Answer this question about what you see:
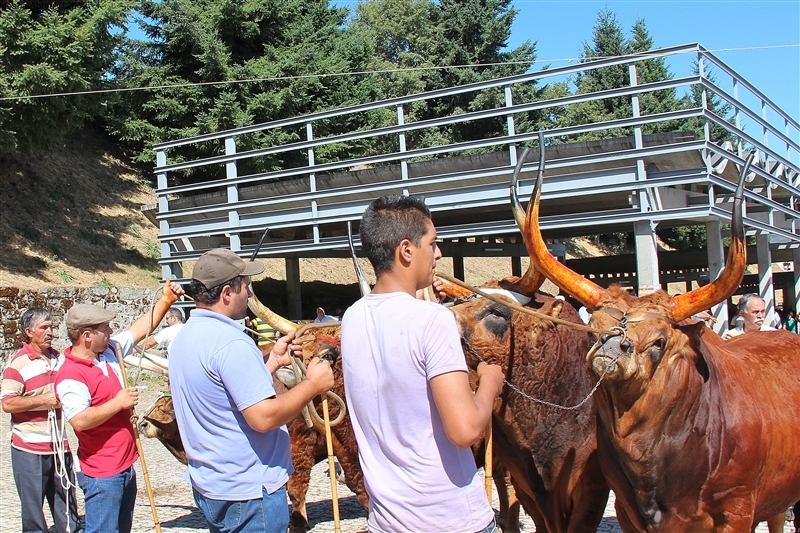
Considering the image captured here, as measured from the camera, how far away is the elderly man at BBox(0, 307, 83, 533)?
5.61m

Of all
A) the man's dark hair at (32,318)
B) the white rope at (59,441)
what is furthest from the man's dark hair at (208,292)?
the man's dark hair at (32,318)

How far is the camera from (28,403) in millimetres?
5637

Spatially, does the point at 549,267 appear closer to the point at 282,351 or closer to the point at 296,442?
the point at 282,351

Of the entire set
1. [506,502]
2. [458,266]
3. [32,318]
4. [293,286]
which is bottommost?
[506,502]

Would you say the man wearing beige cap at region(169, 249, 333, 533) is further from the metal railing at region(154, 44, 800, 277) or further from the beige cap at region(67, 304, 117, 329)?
the metal railing at region(154, 44, 800, 277)

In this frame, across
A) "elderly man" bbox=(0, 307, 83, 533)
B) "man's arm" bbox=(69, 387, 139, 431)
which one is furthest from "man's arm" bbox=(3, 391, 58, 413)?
"man's arm" bbox=(69, 387, 139, 431)

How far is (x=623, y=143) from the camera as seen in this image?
1262 cm

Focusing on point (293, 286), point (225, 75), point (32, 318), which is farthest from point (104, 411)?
point (225, 75)

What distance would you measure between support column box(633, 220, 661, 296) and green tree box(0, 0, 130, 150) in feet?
45.9

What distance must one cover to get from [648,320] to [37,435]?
14.8 ft

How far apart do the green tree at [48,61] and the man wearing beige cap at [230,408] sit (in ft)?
55.6

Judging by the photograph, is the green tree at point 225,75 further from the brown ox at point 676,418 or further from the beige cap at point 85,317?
the brown ox at point 676,418

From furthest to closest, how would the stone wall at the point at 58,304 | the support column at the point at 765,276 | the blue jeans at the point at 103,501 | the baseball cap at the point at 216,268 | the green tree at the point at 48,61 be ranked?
the green tree at the point at 48,61
the stone wall at the point at 58,304
the support column at the point at 765,276
the blue jeans at the point at 103,501
the baseball cap at the point at 216,268

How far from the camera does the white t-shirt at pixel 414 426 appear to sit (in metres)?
2.40
